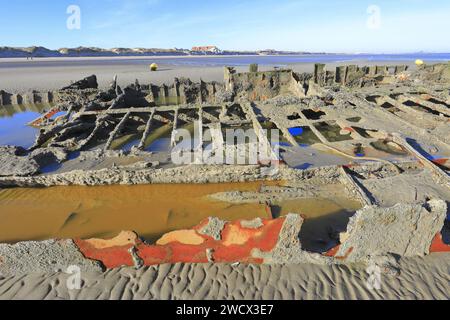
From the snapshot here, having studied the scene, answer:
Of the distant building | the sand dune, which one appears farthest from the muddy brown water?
the distant building

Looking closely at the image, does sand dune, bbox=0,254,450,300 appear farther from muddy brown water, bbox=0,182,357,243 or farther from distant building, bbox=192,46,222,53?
distant building, bbox=192,46,222,53

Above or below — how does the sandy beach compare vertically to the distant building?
below

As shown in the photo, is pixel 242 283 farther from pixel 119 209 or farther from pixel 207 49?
pixel 207 49

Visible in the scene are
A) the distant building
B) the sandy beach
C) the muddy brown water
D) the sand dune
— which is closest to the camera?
the sand dune

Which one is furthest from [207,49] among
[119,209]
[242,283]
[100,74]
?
[242,283]

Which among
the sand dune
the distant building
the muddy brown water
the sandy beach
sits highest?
the distant building

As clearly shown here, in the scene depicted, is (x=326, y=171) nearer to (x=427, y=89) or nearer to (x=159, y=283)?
(x=159, y=283)
